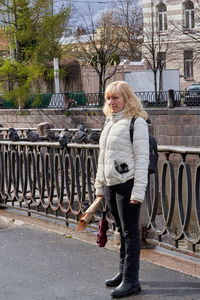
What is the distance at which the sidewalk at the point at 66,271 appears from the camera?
14.2 feet

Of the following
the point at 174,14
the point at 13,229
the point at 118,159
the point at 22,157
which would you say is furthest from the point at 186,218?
the point at 174,14

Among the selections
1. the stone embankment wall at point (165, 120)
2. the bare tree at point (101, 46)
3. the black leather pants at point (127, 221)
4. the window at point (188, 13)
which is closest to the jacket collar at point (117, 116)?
the black leather pants at point (127, 221)

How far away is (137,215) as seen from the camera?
4285mm

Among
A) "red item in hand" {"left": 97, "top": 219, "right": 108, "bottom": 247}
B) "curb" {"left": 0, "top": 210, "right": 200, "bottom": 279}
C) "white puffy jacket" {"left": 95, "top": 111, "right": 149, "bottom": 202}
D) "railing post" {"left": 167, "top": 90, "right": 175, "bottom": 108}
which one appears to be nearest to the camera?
"white puffy jacket" {"left": 95, "top": 111, "right": 149, "bottom": 202}

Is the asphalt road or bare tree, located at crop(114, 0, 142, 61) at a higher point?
bare tree, located at crop(114, 0, 142, 61)

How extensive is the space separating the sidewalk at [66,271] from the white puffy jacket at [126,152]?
83cm

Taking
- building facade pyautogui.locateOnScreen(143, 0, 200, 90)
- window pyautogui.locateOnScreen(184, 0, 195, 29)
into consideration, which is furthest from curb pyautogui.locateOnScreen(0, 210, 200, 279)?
window pyautogui.locateOnScreen(184, 0, 195, 29)

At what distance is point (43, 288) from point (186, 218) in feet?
4.58

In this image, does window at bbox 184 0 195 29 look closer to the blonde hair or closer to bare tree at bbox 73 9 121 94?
bare tree at bbox 73 9 121 94

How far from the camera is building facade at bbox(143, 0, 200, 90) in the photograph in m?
43.5

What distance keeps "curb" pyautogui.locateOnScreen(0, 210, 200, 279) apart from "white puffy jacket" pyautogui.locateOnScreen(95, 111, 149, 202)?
1094mm

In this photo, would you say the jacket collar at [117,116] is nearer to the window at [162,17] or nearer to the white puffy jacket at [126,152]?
the white puffy jacket at [126,152]

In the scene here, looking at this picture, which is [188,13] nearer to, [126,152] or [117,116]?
[117,116]

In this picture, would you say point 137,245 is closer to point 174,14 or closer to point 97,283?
point 97,283
